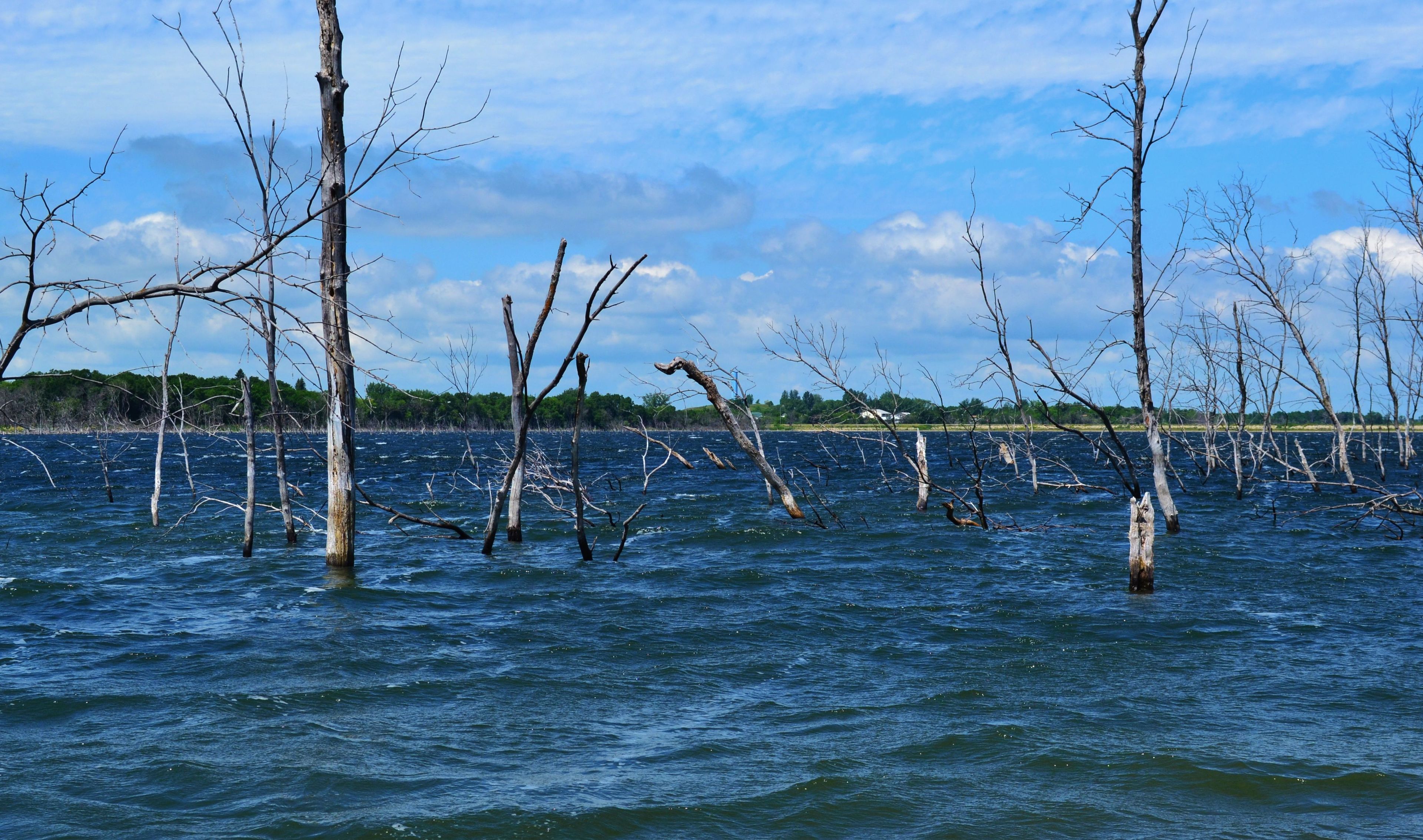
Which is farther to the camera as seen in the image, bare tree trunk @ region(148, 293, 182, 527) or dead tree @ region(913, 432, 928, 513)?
dead tree @ region(913, 432, 928, 513)

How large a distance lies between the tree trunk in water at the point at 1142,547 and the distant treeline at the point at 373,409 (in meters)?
3.07

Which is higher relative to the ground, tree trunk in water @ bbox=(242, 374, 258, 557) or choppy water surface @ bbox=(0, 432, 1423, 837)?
tree trunk in water @ bbox=(242, 374, 258, 557)

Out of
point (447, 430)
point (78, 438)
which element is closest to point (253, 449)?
point (78, 438)

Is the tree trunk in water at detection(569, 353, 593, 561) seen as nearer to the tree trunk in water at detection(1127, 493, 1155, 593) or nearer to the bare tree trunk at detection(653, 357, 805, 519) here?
the bare tree trunk at detection(653, 357, 805, 519)

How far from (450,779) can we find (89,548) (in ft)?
55.7

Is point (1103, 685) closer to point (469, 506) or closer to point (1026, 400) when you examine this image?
point (1026, 400)

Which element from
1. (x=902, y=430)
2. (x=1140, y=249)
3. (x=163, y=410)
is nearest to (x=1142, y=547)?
(x=1140, y=249)

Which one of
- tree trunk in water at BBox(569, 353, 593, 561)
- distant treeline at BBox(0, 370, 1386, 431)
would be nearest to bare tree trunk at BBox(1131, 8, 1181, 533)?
distant treeline at BBox(0, 370, 1386, 431)

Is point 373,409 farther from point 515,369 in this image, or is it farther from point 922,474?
point 922,474

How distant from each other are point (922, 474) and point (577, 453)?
10078 mm

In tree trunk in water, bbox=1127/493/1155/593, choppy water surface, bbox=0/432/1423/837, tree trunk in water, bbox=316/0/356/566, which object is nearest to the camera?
choppy water surface, bbox=0/432/1423/837

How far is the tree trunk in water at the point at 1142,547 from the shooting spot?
1333cm

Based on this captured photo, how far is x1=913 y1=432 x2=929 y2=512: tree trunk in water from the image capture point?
22.7m

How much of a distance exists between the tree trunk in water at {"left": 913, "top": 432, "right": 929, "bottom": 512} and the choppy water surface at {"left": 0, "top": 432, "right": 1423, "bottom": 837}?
3428 millimetres
